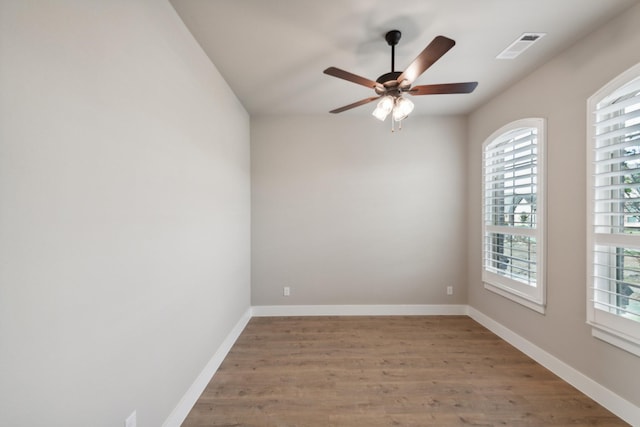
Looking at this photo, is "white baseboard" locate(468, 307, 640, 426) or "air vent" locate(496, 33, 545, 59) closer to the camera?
"white baseboard" locate(468, 307, 640, 426)

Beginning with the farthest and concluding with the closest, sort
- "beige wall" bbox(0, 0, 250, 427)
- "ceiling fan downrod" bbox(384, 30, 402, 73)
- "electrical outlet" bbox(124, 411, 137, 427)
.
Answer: "ceiling fan downrod" bbox(384, 30, 402, 73) → "electrical outlet" bbox(124, 411, 137, 427) → "beige wall" bbox(0, 0, 250, 427)

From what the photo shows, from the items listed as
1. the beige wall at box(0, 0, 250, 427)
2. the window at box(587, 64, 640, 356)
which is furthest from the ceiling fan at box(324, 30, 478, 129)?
the beige wall at box(0, 0, 250, 427)

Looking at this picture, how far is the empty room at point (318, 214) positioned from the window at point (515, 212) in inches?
1.1

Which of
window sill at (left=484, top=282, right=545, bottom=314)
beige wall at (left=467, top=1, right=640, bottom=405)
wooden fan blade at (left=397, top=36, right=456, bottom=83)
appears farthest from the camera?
window sill at (left=484, top=282, right=545, bottom=314)

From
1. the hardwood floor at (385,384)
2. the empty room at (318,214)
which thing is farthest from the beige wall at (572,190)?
the hardwood floor at (385,384)

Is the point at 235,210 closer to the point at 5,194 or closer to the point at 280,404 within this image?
the point at 280,404

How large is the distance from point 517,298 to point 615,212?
1231 mm

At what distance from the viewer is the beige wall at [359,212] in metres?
3.65

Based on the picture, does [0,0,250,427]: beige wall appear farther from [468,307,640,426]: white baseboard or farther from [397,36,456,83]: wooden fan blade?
[468,307,640,426]: white baseboard

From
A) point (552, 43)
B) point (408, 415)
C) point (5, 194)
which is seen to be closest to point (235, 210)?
point (5, 194)

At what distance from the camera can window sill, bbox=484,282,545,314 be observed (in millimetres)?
2461

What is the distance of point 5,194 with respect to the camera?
779 mm

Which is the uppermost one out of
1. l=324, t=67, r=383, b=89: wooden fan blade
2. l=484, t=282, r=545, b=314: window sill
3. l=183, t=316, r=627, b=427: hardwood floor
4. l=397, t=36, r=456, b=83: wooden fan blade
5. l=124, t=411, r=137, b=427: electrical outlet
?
l=324, t=67, r=383, b=89: wooden fan blade

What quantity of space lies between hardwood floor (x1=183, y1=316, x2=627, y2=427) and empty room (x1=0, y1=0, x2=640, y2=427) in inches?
0.9
